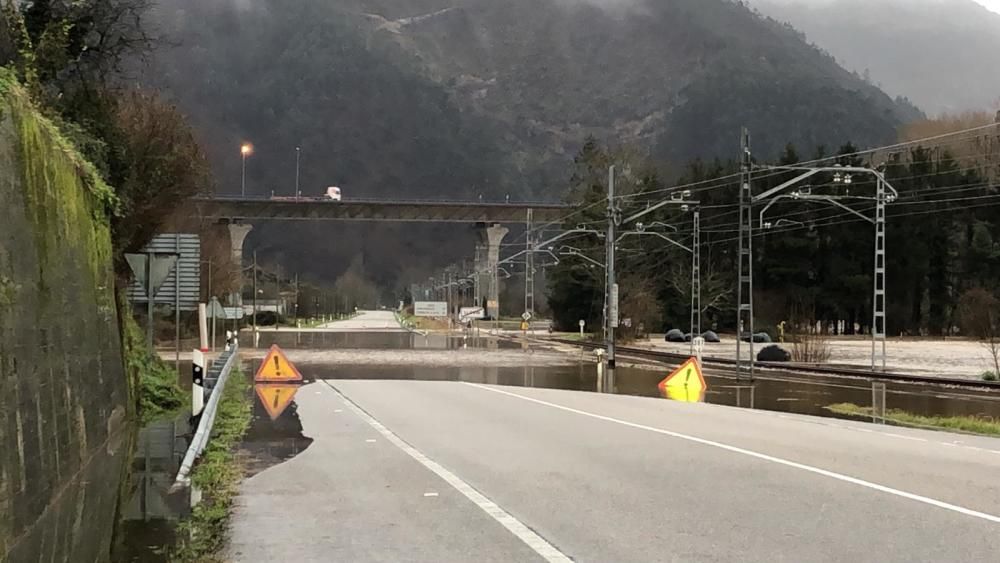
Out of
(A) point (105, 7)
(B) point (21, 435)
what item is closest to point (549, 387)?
(A) point (105, 7)

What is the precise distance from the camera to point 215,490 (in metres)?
10.9

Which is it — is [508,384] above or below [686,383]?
below

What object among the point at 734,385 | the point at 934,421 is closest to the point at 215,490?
the point at 934,421

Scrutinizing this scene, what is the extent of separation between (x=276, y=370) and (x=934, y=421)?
17.4 metres

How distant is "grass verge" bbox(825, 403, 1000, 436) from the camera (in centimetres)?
1905

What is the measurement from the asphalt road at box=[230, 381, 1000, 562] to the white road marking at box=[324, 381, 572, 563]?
27 mm

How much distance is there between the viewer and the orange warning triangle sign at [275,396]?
20172 millimetres

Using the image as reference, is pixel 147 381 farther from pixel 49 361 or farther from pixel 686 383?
pixel 686 383

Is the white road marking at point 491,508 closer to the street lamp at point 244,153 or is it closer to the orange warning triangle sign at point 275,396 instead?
the orange warning triangle sign at point 275,396

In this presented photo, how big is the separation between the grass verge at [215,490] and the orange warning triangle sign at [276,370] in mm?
8565

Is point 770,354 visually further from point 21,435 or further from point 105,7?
point 21,435

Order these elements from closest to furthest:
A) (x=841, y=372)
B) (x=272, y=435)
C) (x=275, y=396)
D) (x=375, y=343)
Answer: (x=272, y=435) → (x=275, y=396) → (x=841, y=372) → (x=375, y=343)

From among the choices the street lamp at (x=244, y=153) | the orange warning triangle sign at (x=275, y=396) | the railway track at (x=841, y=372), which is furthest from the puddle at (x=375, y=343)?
the orange warning triangle sign at (x=275, y=396)

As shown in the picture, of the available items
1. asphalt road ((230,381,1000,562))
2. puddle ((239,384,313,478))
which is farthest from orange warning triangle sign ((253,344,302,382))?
asphalt road ((230,381,1000,562))
